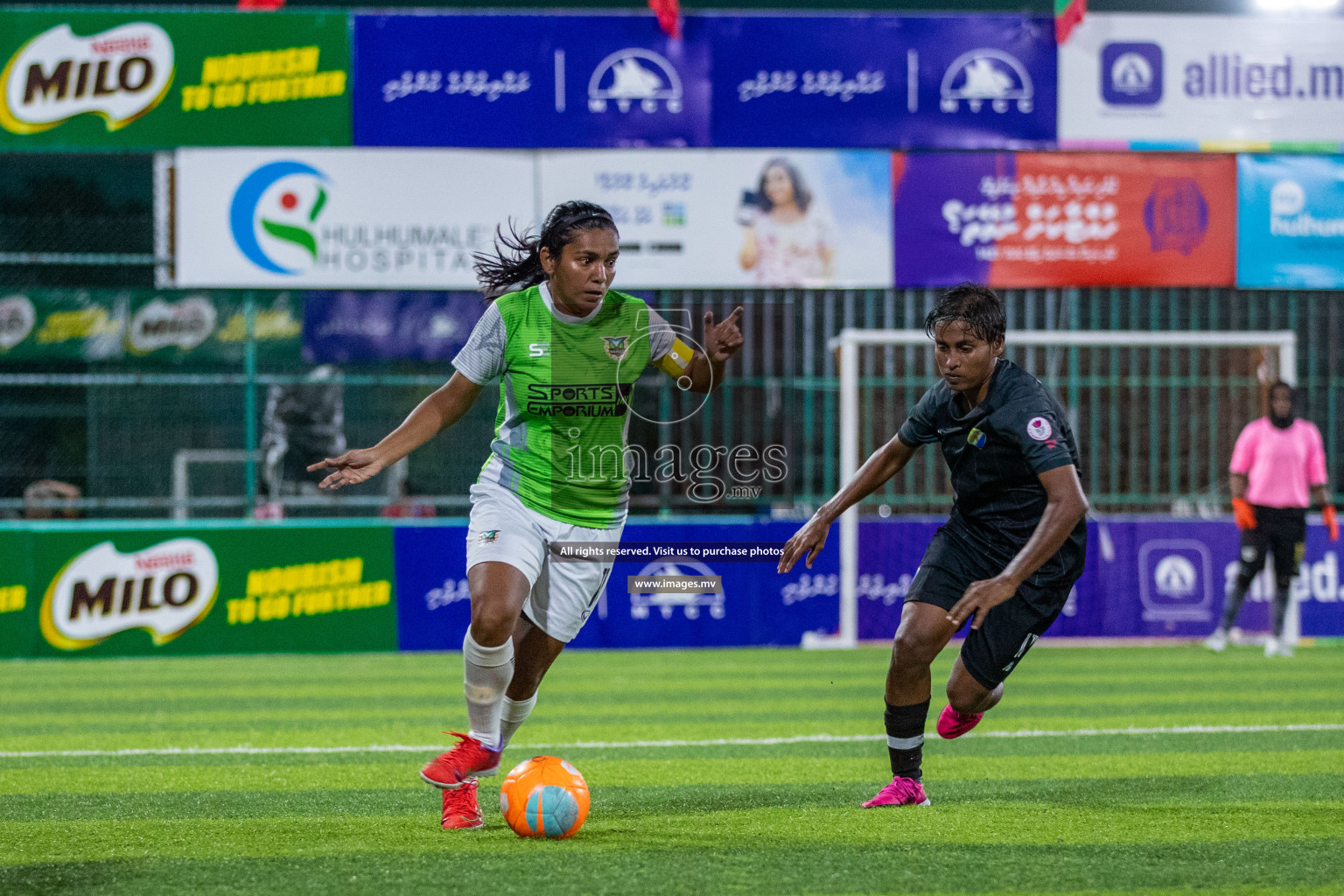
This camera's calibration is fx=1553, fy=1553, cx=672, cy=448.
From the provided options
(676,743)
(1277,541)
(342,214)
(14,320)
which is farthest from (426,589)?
(1277,541)

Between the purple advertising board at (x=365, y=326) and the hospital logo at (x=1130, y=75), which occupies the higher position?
the hospital logo at (x=1130, y=75)

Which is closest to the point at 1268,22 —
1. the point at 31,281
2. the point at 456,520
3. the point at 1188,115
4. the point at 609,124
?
the point at 1188,115

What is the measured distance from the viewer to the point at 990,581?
4.96m

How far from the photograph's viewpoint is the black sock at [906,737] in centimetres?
564

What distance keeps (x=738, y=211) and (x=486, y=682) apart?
359 inches

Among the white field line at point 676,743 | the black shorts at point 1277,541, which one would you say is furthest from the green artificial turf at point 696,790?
the black shorts at point 1277,541

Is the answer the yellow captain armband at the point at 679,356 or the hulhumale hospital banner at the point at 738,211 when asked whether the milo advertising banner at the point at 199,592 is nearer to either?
the hulhumale hospital banner at the point at 738,211

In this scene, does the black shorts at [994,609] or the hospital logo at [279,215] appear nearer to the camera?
the black shorts at [994,609]

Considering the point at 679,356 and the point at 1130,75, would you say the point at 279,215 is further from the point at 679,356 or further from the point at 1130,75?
the point at 679,356

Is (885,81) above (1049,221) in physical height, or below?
above

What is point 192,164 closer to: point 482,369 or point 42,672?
point 42,672

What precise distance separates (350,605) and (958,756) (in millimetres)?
7427

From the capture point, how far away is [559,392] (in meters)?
5.43

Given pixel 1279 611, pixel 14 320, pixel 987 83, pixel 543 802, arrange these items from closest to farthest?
1. pixel 543 802
2. pixel 1279 611
3. pixel 14 320
4. pixel 987 83
